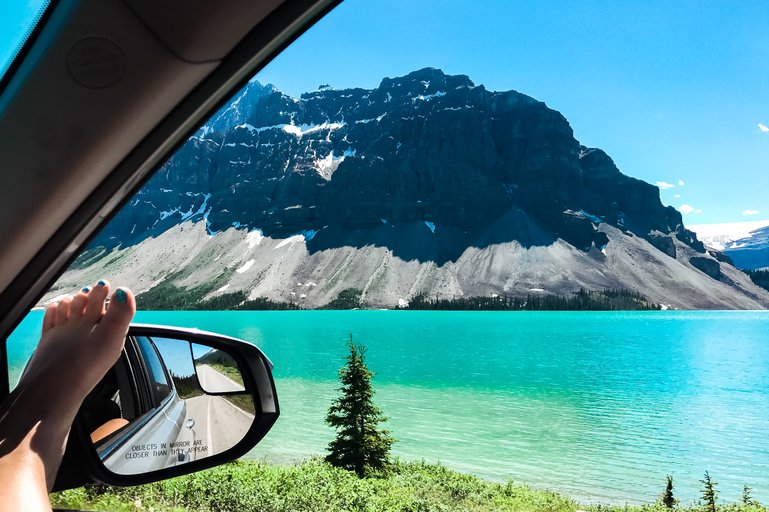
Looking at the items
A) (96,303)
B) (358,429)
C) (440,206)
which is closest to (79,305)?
(96,303)

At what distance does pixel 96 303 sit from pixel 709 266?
208477mm

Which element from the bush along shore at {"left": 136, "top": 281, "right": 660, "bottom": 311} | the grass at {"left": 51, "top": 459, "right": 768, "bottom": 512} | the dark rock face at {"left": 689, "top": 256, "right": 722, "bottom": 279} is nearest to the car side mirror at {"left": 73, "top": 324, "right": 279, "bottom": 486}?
the grass at {"left": 51, "top": 459, "right": 768, "bottom": 512}

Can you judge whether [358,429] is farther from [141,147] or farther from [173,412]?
[141,147]

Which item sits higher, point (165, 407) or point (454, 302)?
point (454, 302)

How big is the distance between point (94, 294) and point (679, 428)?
2904 centimetres

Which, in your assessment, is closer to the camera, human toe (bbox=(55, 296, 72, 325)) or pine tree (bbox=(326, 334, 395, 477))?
human toe (bbox=(55, 296, 72, 325))

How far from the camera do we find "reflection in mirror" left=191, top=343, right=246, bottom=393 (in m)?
1.65

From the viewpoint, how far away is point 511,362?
48.8 meters

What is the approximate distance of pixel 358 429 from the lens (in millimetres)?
12164

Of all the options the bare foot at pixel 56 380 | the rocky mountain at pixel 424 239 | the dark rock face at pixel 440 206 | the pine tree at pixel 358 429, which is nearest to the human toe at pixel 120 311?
the bare foot at pixel 56 380

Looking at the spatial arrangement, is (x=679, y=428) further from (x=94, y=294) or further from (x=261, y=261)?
(x=261, y=261)

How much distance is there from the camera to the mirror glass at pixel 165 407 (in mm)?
1375

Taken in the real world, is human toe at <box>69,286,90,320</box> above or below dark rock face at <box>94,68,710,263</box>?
below

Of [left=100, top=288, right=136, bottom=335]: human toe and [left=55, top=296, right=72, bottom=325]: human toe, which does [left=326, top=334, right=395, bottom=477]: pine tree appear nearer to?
[left=55, top=296, right=72, bottom=325]: human toe
